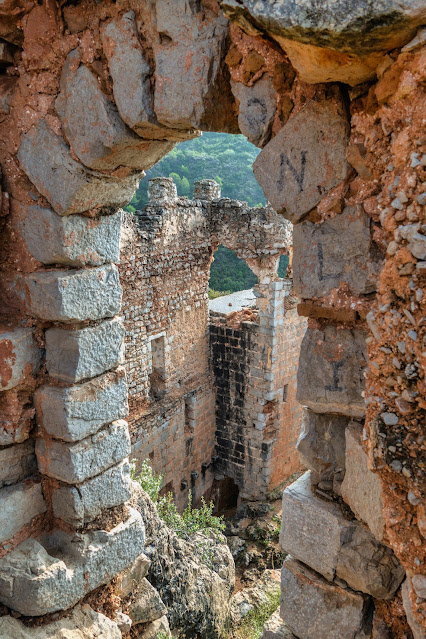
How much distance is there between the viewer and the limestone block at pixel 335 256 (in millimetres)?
2066

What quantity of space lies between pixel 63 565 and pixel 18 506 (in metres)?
0.46

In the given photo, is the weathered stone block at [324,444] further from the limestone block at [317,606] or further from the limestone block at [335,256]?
the limestone block at [335,256]

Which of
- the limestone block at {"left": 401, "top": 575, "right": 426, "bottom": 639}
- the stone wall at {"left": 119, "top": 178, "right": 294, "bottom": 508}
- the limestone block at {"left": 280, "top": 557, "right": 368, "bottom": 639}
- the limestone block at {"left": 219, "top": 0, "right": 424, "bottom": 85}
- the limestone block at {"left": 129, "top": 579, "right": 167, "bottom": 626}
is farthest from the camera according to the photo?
the stone wall at {"left": 119, "top": 178, "right": 294, "bottom": 508}

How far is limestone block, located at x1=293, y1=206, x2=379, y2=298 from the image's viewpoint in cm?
207

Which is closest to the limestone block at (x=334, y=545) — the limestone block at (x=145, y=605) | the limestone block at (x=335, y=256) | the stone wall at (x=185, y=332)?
the limestone block at (x=335, y=256)

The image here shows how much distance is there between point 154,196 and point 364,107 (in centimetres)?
697

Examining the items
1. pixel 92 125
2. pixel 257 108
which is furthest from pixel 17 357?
pixel 257 108

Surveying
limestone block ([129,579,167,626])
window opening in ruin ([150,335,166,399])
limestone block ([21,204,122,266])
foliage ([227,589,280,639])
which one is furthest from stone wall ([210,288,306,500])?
limestone block ([21,204,122,266])

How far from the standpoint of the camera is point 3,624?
10.2 ft

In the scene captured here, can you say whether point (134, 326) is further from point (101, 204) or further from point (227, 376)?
point (101, 204)

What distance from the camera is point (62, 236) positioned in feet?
10.2

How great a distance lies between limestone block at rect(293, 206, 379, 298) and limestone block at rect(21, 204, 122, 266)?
1460mm

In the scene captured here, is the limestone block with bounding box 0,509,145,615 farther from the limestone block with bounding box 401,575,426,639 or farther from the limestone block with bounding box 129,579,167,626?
the limestone block with bounding box 401,575,426,639

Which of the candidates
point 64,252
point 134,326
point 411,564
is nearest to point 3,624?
point 64,252
